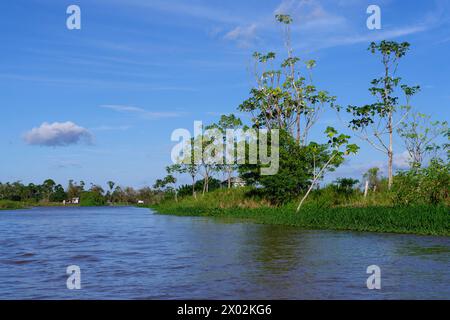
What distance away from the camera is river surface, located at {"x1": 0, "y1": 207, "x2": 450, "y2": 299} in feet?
28.4

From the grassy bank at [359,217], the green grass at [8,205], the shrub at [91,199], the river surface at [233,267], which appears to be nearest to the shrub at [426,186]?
the grassy bank at [359,217]

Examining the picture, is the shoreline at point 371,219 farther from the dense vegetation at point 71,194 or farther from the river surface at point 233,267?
the dense vegetation at point 71,194

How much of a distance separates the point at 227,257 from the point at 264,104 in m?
23.8

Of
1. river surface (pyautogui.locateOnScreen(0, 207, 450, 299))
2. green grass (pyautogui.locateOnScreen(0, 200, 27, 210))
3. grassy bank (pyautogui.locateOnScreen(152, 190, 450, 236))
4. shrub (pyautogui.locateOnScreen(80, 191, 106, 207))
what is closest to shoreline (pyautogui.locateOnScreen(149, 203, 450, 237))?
grassy bank (pyautogui.locateOnScreen(152, 190, 450, 236))

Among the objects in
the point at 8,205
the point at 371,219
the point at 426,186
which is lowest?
the point at 8,205

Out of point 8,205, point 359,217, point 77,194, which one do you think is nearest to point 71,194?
point 77,194

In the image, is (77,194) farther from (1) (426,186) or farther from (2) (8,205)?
(1) (426,186)

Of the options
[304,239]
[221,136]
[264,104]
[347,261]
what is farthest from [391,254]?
[221,136]

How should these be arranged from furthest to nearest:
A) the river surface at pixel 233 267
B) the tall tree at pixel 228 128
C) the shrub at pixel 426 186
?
the tall tree at pixel 228 128 → the shrub at pixel 426 186 → the river surface at pixel 233 267

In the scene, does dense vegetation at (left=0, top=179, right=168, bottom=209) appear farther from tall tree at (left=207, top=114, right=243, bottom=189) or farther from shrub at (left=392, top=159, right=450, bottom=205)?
shrub at (left=392, top=159, right=450, bottom=205)

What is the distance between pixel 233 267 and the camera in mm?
11172

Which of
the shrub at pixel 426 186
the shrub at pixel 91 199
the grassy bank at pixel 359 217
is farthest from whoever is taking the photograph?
the shrub at pixel 91 199

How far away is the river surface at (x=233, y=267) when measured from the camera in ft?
28.4
